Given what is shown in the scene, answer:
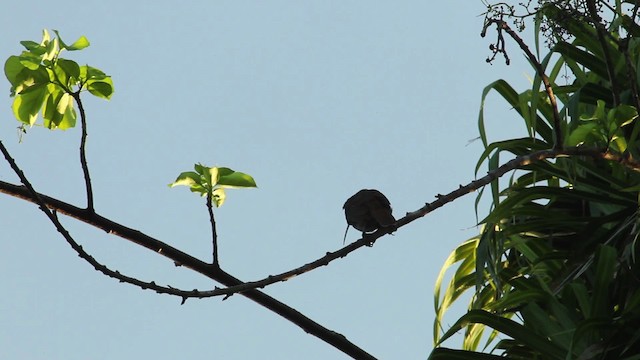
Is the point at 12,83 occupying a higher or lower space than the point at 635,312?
higher

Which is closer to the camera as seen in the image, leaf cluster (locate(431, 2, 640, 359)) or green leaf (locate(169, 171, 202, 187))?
green leaf (locate(169, 171, 202, 187))

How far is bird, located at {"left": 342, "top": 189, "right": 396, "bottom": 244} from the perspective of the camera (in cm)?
191

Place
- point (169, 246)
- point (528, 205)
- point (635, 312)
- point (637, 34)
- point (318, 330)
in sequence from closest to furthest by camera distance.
→ point (169, 246), point (318, 330), point (635, 312), point (528, 205), point (637, 34)

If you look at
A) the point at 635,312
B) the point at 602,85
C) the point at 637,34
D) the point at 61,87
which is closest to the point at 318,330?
the point at 61,87

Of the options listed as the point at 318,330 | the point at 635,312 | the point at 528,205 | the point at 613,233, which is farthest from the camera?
the point at 528,205

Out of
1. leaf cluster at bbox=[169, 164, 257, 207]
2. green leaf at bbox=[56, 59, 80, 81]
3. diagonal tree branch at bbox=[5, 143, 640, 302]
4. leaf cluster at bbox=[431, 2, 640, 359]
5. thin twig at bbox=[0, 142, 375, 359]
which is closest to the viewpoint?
diagonal tree branch at bbox=[5, 143, 640, 302]

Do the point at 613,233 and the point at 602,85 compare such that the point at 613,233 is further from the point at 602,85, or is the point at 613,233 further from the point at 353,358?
the point at 353,358

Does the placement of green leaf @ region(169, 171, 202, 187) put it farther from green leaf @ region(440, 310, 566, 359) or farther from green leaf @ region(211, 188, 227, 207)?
green leaf @ region(440, 310, 566, 359)

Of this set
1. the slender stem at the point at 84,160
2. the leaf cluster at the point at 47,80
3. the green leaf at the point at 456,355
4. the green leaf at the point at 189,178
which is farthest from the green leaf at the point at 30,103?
the green leaf at the point at 456,355

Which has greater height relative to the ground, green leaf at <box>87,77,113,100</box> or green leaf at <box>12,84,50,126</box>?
green leaf at <box>87,77,113,100</box>

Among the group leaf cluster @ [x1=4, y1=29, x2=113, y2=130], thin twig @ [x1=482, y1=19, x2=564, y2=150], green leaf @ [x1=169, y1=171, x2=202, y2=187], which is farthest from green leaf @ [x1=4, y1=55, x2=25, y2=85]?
thin twig @ [x1=482, y1=19, x2=564, y2=150]

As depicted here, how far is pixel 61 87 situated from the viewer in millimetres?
1760

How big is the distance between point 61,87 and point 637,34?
6.86ft

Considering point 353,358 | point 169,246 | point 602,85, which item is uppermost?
point 602,85
